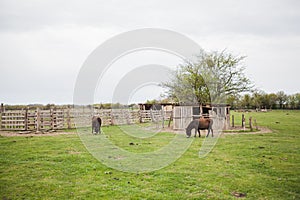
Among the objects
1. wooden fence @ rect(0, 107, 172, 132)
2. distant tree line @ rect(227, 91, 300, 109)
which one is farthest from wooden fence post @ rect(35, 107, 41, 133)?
distant tree line @ rect(227, 91, 300, 109)

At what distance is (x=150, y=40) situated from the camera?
14648 mm

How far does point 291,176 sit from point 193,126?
28.4ft

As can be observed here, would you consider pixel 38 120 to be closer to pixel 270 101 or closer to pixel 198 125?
pixel 198 125

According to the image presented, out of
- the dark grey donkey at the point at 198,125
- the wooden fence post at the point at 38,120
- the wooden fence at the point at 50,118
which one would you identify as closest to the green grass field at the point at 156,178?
the dark grey donkey at the point at 198,125

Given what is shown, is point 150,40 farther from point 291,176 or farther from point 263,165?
point 291,176

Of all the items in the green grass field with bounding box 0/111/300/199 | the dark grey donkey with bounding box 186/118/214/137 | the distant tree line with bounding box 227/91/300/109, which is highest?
the distant tree line with bounding box 227/91/300/109

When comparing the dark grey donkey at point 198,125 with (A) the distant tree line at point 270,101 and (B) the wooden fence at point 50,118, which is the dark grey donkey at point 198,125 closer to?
(B) the wooden fence at point 50,118

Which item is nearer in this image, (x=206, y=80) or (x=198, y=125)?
(x=198, y=125)

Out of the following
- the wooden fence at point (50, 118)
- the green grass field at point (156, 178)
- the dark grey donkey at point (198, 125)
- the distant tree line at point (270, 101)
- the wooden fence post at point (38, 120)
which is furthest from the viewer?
the distant tree line at point (270, 101)

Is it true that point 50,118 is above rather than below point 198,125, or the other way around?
above

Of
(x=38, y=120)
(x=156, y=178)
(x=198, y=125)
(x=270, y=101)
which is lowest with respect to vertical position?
(x=156, y=178)

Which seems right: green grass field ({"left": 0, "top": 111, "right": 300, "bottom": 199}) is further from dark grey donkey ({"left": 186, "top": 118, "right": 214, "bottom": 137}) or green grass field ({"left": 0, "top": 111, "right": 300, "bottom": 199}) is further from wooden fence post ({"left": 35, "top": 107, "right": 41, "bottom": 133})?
wooden fence post ({"left": 35, "top": 107, "right": 41, "bottom": 133})

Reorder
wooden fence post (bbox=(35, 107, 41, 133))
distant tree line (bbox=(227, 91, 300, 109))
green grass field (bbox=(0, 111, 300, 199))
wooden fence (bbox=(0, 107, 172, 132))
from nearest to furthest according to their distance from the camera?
green grass field (bbox=(0, 111, 300, 199))
wooden fence post (bbox=(35, 107, 41, 133))
wooden fence (bbox=(0, 107, 172, 132))
distant tree line (bbox=(227, 91, 300, 109))

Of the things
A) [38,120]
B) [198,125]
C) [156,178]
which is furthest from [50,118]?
[156,178]
